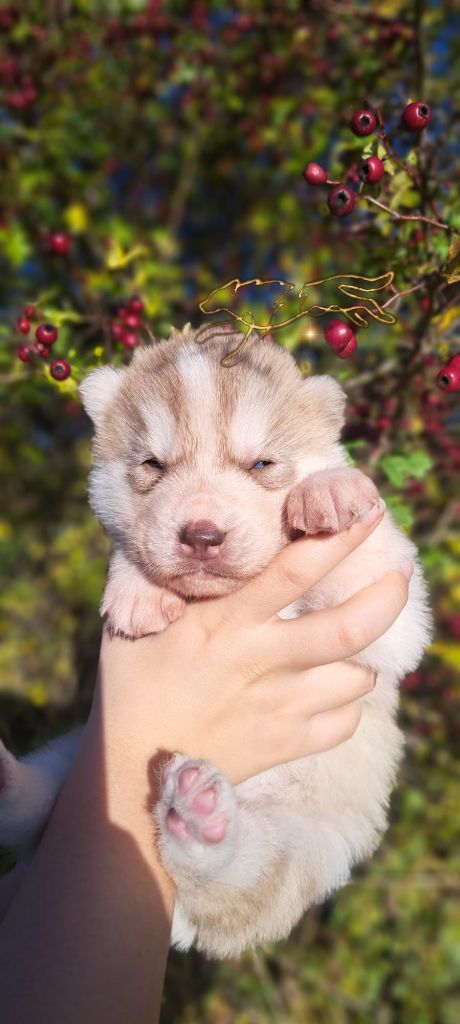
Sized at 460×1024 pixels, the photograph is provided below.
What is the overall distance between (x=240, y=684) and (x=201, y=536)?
1.99 feet

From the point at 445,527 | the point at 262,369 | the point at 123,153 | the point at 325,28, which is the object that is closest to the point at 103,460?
the point at 262,369

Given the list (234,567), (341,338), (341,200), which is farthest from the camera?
(234,567)

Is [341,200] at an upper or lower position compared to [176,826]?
upper

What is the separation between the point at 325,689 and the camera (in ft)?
6.88

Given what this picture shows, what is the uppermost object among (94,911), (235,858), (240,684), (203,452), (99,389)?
(99,389)

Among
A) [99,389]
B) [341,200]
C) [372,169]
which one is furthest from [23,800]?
[372,169]

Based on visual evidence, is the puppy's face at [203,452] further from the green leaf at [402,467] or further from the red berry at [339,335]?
the red berry at [339,335]

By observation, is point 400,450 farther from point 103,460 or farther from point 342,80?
point 342,80

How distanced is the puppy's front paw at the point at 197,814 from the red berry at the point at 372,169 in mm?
1594

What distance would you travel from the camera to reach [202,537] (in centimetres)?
173

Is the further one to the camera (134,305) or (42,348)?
(134,305)

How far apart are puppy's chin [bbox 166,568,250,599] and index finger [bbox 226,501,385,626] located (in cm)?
6

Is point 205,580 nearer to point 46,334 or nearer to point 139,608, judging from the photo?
point 139,608

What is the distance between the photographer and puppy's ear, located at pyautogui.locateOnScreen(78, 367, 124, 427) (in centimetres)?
219
